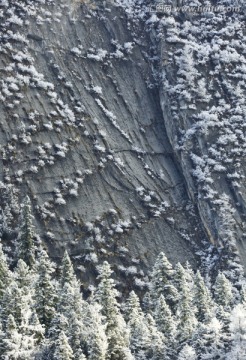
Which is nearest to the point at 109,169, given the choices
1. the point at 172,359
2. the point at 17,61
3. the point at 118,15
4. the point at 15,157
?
the point at 15,157

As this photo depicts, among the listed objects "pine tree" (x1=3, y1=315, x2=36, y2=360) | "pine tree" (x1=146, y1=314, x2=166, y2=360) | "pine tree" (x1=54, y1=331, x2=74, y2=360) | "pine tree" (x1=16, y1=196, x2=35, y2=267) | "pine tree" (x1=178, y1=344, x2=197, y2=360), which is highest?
"pine tree" (x1=16, y1=196, x2=35, y2=267)

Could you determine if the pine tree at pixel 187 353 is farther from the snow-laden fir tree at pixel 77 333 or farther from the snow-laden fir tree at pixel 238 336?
the snow-laden fir tree at pixel 77 333

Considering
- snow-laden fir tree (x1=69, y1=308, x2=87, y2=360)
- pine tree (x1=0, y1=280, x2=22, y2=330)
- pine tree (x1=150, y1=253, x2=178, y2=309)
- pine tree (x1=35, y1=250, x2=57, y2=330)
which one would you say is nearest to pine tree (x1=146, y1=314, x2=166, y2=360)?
snow-laden fir tree (x1=69, y1=308, x2=87, y2=360)

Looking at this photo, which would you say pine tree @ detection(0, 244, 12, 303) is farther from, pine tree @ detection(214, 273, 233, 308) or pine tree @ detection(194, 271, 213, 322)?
pine tree @ detection(214, 273, 233, 308)

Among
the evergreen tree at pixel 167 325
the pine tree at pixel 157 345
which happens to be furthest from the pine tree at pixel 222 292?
the pine tree at pixel 157 345

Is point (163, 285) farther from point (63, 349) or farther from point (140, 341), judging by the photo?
point (63, 349)

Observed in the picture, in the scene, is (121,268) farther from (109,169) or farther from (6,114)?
(6,114)

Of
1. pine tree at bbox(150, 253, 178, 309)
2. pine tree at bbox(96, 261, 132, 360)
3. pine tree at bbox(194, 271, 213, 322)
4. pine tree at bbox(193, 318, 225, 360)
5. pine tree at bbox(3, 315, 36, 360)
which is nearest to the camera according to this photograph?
pine tree at bbox(3, 315, 36, 360)
